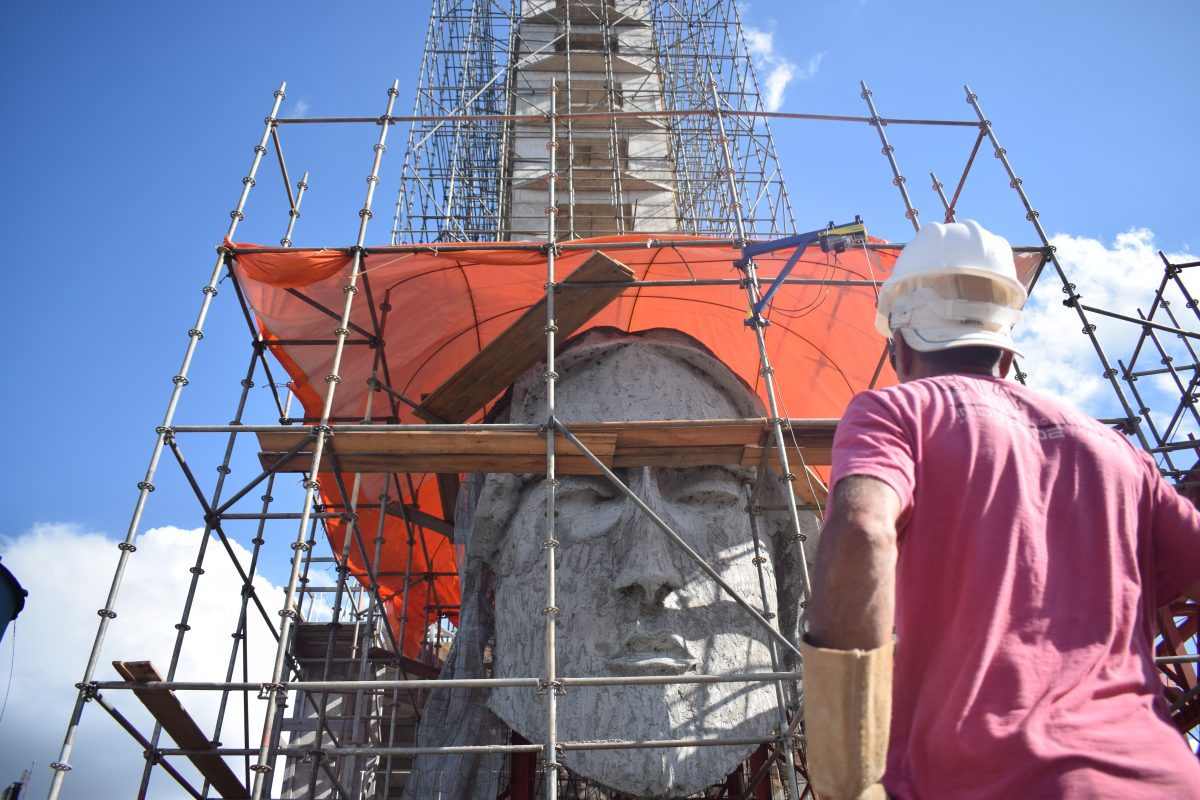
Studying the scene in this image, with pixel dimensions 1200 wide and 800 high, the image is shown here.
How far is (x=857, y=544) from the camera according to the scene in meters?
1.43

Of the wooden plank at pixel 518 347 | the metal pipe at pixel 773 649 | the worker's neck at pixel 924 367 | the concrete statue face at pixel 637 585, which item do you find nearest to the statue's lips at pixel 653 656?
the concrete statue face at pixel 637 585

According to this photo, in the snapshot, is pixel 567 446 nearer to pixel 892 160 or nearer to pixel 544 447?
pixel 544 447

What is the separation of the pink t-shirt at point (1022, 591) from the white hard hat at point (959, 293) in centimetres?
22

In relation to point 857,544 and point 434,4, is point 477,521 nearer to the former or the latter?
point 857,544

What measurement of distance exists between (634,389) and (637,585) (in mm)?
1840

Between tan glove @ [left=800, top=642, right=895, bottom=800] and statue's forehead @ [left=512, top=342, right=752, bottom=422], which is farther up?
statue's forehead @ [left=512, top=342, right=752, bottom=422]

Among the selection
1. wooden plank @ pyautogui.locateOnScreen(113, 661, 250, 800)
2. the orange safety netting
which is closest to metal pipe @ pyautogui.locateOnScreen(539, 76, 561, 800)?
the orange safety netting

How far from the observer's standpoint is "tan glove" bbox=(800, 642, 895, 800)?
4.61ft

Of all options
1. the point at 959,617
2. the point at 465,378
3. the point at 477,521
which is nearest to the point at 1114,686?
the point at 959,617

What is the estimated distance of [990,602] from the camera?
148 cm

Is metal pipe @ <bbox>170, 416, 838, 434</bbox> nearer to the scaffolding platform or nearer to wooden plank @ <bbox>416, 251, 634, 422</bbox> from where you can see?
the scaffolding platform

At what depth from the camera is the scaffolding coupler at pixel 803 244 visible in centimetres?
636

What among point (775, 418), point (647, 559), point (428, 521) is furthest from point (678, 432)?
point (428, 521)

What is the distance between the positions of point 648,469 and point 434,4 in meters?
13.7
